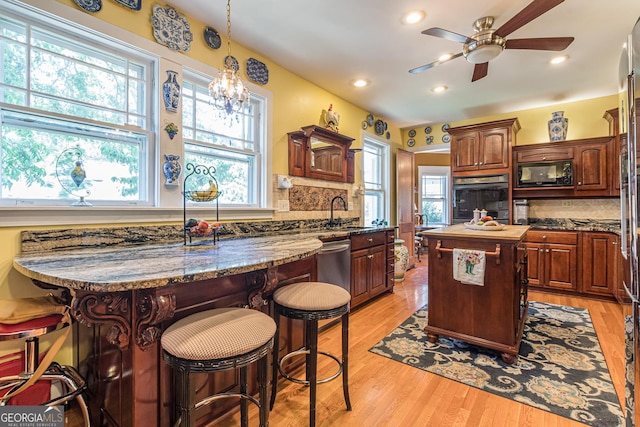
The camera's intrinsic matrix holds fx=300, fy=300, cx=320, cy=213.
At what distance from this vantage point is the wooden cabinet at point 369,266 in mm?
3223

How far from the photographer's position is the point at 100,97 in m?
2.04

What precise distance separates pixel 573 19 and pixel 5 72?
3939 millimetres

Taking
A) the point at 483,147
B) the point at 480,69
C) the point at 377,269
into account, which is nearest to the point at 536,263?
the point at 483,147

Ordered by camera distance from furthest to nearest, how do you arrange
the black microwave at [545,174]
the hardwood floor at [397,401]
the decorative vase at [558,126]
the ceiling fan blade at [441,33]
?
the decorative vase at [558,126] → the black microwave at [545,174] → the ceiling fan blade at [441,33] → the hardwood floor at [397,401]

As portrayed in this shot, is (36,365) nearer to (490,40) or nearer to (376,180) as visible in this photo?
(490,40)

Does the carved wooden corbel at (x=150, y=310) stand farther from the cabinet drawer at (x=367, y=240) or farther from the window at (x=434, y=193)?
the window at (x=434, y=193)

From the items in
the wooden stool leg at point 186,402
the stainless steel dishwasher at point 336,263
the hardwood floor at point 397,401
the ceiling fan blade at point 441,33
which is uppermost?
the ceiling fan blade at point 441,33

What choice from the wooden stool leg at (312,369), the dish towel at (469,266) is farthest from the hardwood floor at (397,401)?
the dish towel at (469,266)

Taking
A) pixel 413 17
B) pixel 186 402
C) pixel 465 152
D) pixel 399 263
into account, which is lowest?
pixel 399 263

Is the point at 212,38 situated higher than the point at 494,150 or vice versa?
the point at 212,38

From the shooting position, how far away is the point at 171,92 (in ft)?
7.48

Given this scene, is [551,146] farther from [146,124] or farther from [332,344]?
[146,124]

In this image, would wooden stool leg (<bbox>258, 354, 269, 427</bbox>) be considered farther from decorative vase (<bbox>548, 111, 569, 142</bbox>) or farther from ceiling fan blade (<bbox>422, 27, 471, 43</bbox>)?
decorative vase (<bbox>548, 111, 569, 142</bbox>)

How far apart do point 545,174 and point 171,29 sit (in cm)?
471
